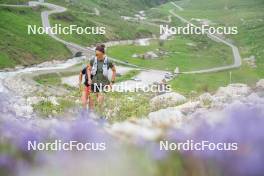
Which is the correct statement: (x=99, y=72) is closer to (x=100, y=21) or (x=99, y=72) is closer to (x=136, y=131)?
(x=136, y=131)

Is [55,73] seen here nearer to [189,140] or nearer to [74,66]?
[74,66]

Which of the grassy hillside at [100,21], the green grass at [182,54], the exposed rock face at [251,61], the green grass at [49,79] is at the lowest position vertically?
the exposed rock face at [251,61]

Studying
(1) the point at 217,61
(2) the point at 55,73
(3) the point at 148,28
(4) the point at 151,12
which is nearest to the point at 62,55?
(2) the point at 55,73

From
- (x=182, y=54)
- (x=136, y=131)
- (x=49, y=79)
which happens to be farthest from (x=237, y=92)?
(x=182, y=54)

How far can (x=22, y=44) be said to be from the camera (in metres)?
89.9

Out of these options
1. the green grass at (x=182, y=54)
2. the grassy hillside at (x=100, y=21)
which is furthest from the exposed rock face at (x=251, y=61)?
the grassy hillside at (x=100, y=21)

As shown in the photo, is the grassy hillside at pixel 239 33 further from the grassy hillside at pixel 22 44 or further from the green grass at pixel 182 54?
the grassy hillside at pixel 22 44

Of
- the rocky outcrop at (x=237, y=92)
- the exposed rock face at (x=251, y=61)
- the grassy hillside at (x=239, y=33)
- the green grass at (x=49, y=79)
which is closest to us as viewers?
the rocky outcrop at (x=237, y=92)

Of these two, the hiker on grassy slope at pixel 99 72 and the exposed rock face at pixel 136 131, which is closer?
the exposed rock face at pixel 136 131

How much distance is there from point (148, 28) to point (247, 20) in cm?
2989

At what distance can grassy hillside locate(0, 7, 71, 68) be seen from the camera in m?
81.9

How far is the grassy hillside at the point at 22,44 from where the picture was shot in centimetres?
8188

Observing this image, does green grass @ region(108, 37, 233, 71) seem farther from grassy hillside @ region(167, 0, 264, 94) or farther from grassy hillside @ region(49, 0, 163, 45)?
grassy hillside @ region(49, 0, 163, 45)

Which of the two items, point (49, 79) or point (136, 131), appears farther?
point (49, 79)
